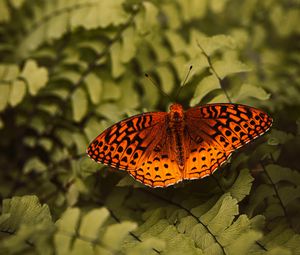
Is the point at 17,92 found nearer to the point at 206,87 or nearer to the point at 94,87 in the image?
the point at 94,87

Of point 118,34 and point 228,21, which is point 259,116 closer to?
point 118,34

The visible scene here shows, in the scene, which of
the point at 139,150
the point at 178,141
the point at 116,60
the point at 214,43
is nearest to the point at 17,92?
the point at 116,60

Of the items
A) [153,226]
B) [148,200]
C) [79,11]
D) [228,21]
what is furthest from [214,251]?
[228,21]

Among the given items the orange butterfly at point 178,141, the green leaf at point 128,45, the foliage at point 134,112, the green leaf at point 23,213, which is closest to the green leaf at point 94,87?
the foliage at point 134,112

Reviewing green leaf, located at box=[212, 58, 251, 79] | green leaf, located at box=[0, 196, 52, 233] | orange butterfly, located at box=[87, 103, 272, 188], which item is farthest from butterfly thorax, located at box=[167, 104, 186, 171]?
green leaf, located at box=[0, 196, 52, 233]

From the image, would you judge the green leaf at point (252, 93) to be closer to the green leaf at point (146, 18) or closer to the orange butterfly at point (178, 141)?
the orange butterfly at point (178, 141)

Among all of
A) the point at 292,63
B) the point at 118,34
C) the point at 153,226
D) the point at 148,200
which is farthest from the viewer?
the point at 292,63

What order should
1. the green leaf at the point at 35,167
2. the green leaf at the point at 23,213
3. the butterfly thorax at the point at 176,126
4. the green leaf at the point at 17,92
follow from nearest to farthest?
the green leaf at the point at 23,213
the butterfly thorax at the point at 176,126
the green leaf at the point at 17,92
the green leaf at the point at 35,167
